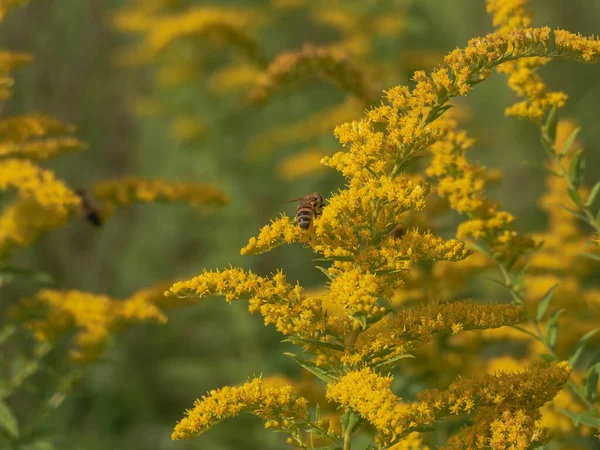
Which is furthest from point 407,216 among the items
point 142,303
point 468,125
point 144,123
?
point 144,123

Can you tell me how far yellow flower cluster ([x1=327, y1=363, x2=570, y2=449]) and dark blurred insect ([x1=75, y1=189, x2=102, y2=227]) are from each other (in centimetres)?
243

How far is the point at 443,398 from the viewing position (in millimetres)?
2459

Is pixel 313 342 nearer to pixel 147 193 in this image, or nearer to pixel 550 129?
pixel 550 129

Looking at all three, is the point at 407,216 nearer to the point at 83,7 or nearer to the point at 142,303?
the point at 142,303

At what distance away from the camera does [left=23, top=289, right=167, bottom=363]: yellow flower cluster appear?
3.99 metres

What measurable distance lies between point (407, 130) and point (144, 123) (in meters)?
8.52

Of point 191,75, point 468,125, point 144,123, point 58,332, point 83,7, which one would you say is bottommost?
point 58,332

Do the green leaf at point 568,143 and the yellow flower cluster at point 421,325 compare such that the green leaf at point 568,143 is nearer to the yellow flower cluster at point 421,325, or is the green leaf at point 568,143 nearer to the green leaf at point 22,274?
Answer: the yellow flower cluster at point 421,325

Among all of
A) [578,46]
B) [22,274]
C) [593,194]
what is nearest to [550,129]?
[593,194]

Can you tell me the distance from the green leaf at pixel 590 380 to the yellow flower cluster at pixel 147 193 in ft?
7.55

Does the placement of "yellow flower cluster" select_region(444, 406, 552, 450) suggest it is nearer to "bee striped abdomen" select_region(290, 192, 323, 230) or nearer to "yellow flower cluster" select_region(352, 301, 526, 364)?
"yellow flower cluster" select_region(352, 301, 526, 364)

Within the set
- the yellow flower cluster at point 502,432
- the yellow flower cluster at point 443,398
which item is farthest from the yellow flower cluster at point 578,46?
the yellow flower cluster at point 502,432

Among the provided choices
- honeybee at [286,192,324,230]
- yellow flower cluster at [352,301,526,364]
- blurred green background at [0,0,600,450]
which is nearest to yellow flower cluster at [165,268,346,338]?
yellow flower cluster at [352,301,526,364]

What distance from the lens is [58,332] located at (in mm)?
4012
